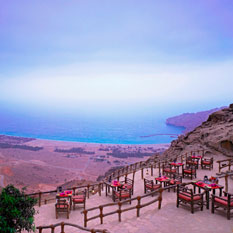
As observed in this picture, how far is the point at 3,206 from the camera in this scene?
6051 millimetres

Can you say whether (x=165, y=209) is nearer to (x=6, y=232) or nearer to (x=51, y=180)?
(x=6, y=232)

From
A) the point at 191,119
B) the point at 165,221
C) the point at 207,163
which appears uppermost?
the point at 191,119

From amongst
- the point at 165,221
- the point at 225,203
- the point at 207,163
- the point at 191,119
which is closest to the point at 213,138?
the point at 207,163

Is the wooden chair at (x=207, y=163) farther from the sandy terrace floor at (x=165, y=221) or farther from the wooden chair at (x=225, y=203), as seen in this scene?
the wooden chair at (x=225, y=203)

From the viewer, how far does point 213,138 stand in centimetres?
2112

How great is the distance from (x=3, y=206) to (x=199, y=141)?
21.2 metres

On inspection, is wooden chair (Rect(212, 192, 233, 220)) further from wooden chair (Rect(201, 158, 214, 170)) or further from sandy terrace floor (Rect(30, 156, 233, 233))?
wooden chair (Rect(201, 158, 214, 170))

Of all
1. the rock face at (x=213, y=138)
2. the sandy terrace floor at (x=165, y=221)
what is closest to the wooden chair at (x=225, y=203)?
the sandy terrace floor at (x=165, y=221)

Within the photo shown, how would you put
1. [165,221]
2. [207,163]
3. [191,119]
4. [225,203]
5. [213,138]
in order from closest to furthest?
[225,203], [165,221], [207,163], [213,138], [191,119]

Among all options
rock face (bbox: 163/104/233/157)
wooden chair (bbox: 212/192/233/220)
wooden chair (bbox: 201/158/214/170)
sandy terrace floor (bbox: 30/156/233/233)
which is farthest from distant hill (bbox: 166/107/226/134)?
wooden chair (bbox: 212/192/233/220)

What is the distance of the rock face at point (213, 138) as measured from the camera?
19475 millimetres

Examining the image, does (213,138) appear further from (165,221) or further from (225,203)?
(165,221)

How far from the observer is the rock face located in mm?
19475

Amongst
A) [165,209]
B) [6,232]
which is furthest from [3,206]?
[165,209]
